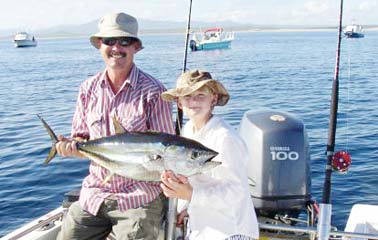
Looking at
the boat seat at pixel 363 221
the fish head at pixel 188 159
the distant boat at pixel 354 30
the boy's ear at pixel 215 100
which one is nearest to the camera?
the fish head at pixel 188 159

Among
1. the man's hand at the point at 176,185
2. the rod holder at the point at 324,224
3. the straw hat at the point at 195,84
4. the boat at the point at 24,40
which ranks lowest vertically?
the boat at the point at 24,40

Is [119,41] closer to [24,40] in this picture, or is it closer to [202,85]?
[202,85]

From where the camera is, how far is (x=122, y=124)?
11.7ft

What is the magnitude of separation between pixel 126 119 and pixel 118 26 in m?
0.65

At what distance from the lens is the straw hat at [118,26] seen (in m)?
3.54

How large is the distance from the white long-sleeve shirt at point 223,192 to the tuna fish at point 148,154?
158mm

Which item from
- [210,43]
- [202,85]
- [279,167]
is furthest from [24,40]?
[202,85]

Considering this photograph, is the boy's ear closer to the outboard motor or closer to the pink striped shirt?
the pink striped shirt

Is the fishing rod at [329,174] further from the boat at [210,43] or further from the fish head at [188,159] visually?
the boat at [210,43]

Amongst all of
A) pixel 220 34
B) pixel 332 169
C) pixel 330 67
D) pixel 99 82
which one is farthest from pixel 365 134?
pixel 220 34

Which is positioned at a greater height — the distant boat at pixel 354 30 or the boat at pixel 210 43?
the distant boat at pixel 354 30

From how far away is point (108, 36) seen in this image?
3.53m

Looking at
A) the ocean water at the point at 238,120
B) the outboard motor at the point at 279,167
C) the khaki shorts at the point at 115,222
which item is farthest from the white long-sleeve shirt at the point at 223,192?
the ocean water at the point at 238,120

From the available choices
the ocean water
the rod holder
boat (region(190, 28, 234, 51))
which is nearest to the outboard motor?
the rod holder
